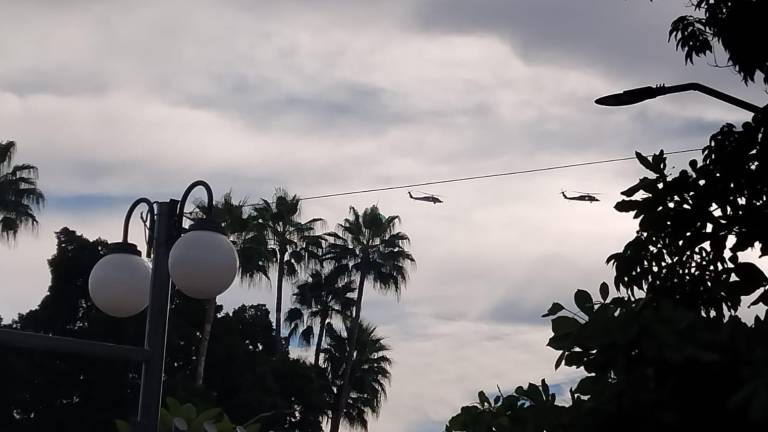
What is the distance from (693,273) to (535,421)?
2.37ft

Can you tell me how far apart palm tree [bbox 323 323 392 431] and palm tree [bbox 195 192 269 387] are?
559cm

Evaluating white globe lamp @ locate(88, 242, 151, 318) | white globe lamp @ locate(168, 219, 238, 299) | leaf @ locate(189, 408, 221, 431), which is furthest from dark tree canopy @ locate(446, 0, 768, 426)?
leaf @ locate(189, 408, 221, 431)

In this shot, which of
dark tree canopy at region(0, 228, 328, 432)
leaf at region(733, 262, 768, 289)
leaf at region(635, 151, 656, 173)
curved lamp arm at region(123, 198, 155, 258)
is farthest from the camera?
dark tree canopy at region(0, 228, 328, 432)

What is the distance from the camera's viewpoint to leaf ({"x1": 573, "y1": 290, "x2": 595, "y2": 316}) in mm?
2773

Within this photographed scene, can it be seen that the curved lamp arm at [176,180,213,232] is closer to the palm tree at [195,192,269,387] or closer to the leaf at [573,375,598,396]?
the leaf at [573,375,598,396]

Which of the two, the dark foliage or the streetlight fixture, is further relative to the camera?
the streetlight fixture

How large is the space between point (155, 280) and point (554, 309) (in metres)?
3.74

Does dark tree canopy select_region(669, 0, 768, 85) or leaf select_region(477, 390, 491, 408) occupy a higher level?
dark tree canopy select_region(669, 0, 768, 85)

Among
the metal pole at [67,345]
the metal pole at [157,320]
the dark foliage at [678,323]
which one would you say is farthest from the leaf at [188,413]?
the dark foliage at [678,323]

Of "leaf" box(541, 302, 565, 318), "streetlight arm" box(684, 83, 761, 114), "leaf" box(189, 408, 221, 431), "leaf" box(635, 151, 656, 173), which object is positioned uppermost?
"streetlight arm" box(684, 83, 761, 114)

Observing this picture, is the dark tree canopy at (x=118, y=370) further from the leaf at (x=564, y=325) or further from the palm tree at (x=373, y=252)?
the leaf at (x=564, y=325)

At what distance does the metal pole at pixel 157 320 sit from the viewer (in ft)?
19.3

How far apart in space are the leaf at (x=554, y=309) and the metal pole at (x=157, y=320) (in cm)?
342

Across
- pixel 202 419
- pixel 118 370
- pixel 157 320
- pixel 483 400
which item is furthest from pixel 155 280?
pixel 118 370
